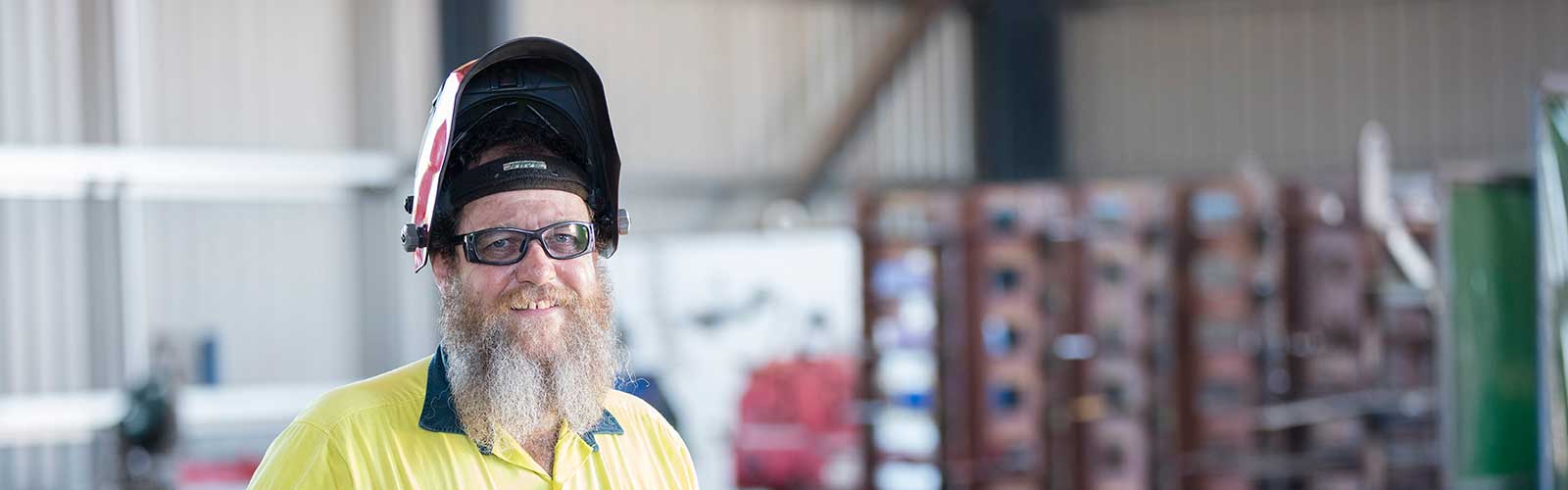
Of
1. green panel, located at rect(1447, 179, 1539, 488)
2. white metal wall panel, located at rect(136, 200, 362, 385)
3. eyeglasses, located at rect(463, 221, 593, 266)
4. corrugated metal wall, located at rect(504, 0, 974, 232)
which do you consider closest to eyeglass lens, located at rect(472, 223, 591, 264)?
eyeglasses, located at rect(463, 221, 593, 266)

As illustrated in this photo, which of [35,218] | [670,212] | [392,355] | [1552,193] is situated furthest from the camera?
[670,212]

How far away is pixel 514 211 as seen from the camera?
183 centimetres

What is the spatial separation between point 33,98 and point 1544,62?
13.6 metres

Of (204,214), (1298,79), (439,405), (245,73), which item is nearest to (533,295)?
(439,405)

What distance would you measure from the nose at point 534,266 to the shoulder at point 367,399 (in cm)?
16

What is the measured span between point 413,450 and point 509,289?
0.20m

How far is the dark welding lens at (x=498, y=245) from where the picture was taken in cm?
183

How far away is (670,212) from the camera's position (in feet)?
52.5

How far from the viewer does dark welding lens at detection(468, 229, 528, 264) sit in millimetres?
1831

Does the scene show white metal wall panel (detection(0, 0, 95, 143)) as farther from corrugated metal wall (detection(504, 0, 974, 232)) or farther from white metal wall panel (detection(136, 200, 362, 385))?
corrugated metal wall (detection(504, 0, 974, 232))

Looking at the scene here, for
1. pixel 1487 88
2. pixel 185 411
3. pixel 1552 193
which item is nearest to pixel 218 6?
pixel 185 411

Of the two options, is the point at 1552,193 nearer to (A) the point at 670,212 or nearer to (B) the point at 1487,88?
(A) the point at 670,212

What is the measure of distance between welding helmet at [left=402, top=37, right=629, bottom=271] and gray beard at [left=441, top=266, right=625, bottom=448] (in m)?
0.08

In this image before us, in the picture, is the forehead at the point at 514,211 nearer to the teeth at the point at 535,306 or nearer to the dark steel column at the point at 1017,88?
the teeth at the point at 535,306
